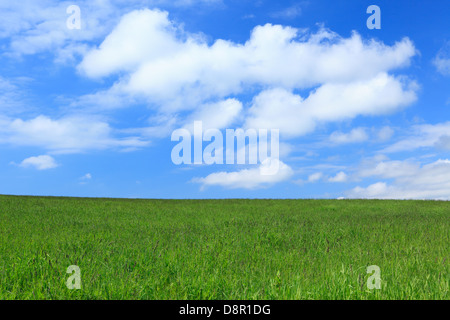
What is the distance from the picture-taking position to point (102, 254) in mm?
7898

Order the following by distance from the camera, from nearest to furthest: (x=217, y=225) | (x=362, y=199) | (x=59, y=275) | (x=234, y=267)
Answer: (x=59, y=275) → (x=234, y=267) → (x=217, y=225) → (x=362, y=199)

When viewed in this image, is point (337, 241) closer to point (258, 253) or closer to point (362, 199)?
point (258, 253)

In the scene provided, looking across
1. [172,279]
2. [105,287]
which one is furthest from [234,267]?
[105,287]

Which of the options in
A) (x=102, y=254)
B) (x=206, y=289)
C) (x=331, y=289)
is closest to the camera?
(x=331, y=289)

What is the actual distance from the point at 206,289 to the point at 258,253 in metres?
3.35

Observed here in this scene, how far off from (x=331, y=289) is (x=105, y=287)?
3234 millimetres

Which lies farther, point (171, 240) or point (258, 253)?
point (171, 240)

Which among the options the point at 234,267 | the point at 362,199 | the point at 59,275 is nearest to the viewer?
the point at 59,275

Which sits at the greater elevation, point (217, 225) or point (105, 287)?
point (217, 225)

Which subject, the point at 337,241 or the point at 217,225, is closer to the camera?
the point at 337,241

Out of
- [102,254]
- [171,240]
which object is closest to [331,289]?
[102,254]
